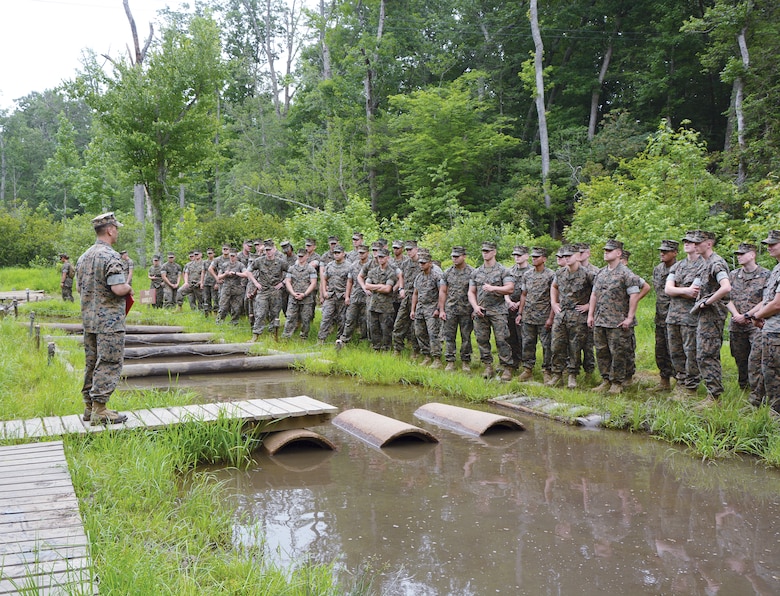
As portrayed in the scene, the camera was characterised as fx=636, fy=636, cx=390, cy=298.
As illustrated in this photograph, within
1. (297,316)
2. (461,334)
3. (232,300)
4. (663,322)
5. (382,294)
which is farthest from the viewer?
(232,300)

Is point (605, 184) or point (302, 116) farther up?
point (302, 116)

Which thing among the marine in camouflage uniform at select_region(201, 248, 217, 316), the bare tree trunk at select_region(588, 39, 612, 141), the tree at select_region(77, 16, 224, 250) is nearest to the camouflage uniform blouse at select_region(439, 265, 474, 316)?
the marine in camouflage uniform at select_region(201, 248, 217, 316)

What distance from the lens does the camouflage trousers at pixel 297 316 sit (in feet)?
44.2

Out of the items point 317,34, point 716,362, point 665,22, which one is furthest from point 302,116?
point 716,362

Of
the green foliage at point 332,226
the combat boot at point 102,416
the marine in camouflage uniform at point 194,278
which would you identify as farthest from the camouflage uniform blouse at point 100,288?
the green foliage at point 332,226

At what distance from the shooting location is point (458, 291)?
10547mm

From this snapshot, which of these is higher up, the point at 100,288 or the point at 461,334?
the point at 100,288

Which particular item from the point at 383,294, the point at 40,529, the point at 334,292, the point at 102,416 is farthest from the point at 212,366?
the point at 40,529

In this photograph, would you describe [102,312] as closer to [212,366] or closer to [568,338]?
[212,366]

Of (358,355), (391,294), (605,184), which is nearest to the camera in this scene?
(358,355)

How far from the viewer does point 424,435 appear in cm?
666

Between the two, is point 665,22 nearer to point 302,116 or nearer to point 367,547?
point 302,116

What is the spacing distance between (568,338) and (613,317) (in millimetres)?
828

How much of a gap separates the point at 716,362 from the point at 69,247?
1080 inches
